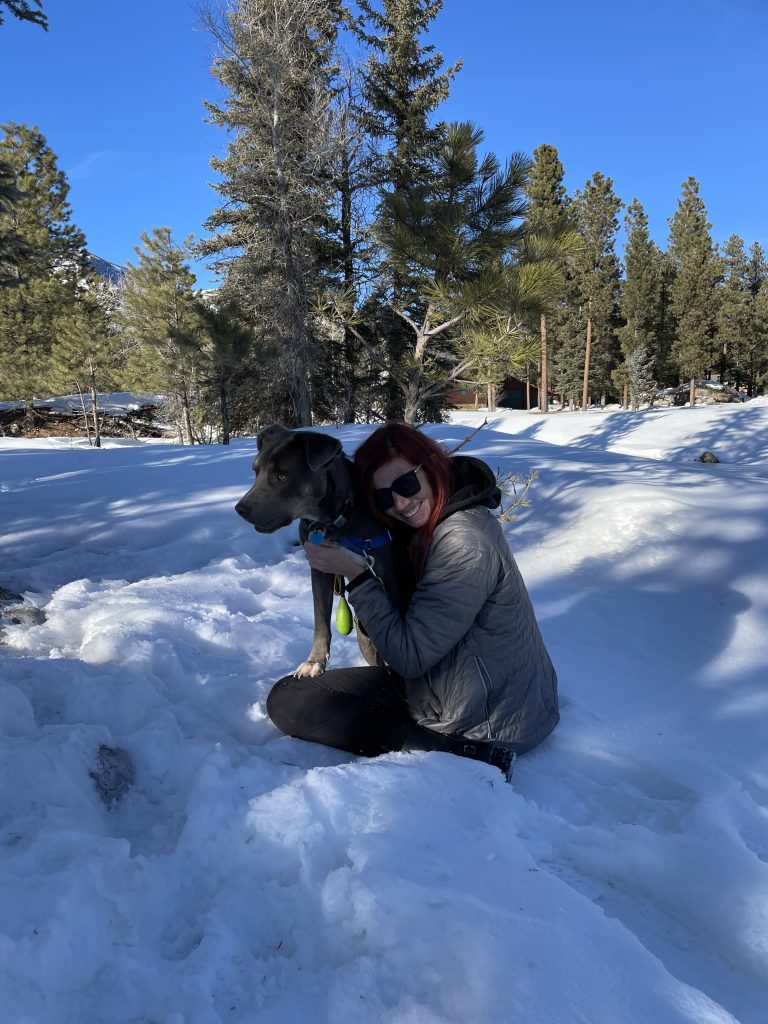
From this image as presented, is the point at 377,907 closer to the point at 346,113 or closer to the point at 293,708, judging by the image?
the point at 293,708

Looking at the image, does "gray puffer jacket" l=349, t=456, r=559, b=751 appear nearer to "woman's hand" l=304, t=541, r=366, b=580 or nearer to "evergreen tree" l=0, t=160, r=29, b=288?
"woman's hand" l=304, t=541, r=366, b=580

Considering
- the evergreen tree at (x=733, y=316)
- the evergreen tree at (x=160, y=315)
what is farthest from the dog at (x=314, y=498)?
the evergreen tree at (x=733, y=316)

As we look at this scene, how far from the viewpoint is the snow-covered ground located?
1124 mm

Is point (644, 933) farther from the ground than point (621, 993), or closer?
closer

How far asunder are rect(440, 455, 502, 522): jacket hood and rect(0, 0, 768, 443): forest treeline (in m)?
5.03

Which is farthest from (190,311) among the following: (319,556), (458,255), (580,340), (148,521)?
(580,340)

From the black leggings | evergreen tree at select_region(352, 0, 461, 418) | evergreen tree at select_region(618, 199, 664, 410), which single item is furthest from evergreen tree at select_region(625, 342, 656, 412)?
the black leggings

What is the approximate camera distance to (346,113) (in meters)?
13.1

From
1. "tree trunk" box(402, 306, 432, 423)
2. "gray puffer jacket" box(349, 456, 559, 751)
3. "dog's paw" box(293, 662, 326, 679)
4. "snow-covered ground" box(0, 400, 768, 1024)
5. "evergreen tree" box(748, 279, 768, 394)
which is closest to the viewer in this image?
"snow-covered ground" box(0, 400, 768, 1024)

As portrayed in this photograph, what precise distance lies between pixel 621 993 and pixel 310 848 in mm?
724

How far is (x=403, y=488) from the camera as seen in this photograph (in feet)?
6.59

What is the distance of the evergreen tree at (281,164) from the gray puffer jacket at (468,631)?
454 inches

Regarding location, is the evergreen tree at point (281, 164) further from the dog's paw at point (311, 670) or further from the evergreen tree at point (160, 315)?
the dog's paw at point (311, 670)

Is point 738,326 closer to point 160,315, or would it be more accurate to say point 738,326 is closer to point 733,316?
point 733,316
